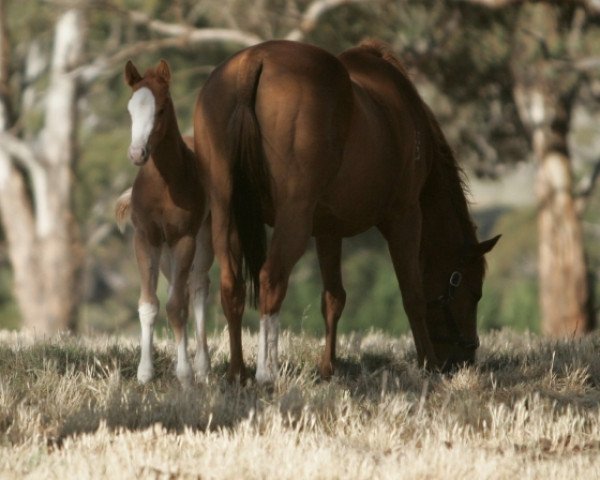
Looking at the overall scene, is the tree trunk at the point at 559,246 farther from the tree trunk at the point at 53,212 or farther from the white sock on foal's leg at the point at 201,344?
the white sock on foal's leg at the point at 201,344

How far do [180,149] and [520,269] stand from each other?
34007 millimetres

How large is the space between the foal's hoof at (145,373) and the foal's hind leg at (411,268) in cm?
174

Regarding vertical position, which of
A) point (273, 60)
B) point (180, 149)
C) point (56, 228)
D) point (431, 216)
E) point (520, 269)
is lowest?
point (520, 269)

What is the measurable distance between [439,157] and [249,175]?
1988 millimetres

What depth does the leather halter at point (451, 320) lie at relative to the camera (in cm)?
846

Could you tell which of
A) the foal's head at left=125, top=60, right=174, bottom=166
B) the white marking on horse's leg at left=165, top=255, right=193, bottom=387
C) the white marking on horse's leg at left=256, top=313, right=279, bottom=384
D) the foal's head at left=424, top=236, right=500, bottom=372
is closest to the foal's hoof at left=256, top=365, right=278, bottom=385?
the white marking on horse's leg at left=256, top=313, right=279, bottom=384

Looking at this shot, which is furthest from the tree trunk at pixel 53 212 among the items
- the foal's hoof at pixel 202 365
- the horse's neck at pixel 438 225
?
the foal's hoof at pixel 202 365

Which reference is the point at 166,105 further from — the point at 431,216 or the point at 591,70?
the point at 591,70

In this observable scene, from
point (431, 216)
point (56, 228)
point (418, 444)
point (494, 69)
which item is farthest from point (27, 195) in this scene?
point (418, 444)

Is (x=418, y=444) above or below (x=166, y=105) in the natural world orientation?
below

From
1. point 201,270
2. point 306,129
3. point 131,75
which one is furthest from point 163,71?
point 201,270

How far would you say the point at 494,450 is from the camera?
5.64m

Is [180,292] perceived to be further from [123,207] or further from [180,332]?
[123,207]

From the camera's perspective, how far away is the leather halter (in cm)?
846
